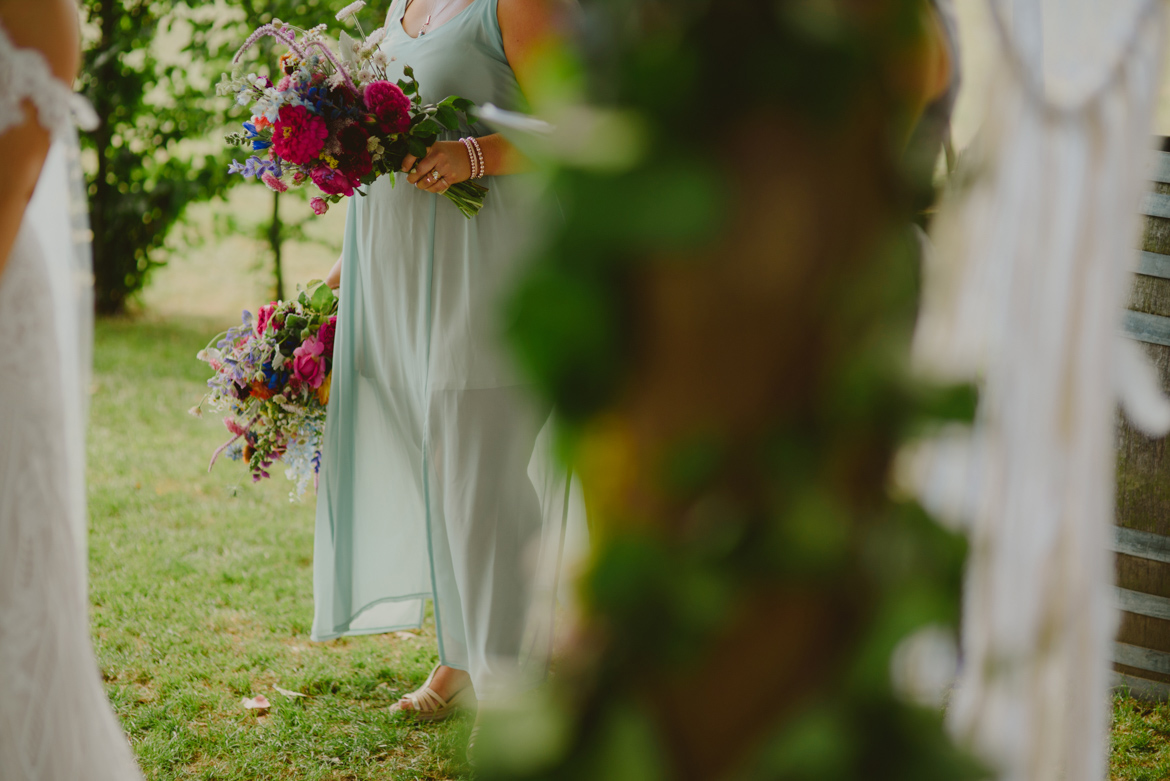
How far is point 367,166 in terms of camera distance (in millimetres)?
2373

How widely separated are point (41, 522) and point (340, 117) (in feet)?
3.92

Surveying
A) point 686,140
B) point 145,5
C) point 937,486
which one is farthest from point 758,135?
point 145,5

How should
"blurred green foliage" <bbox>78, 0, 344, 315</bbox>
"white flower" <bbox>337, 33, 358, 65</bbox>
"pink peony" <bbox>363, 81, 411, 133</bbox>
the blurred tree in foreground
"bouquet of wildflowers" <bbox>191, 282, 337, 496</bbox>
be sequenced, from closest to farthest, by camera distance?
the blurred tree in foreground, "pink peony" <bbox>363, 81, 411, 133</bbox>, "white flower" <bbox>337, 33, 358, 65</bbox>, "bouquet of wildflowers" <bbox>191, 282, 337, 496</bbox>, "blurred green foliage" <bbox>78, 0, 344, 315</bbox>

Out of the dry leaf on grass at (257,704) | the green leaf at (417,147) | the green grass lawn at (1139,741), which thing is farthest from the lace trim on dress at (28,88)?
the green grass lawn at (1139,741)

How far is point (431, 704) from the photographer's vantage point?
279 centimetres

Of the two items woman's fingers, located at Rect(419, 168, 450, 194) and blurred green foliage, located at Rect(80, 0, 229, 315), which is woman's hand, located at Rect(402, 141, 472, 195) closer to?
woman's fingers, located at Rect(419, 168, 450, 194)

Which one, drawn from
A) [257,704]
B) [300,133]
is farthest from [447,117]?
[257,704]

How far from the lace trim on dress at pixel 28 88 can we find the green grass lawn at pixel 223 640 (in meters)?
1.23

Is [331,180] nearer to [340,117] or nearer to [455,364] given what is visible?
[340,117]

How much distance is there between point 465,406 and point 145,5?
6.98 m

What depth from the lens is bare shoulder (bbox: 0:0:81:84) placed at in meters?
1.45

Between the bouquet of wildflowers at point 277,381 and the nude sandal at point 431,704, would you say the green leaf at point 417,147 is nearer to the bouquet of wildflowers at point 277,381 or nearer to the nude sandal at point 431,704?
the bouquet of wildflowers at point 277,381

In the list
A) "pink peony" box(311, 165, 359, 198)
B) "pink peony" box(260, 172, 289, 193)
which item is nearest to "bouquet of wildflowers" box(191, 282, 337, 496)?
"pink peony" box(260, 172, 289, 193)

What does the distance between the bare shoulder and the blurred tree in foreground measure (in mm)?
1304
